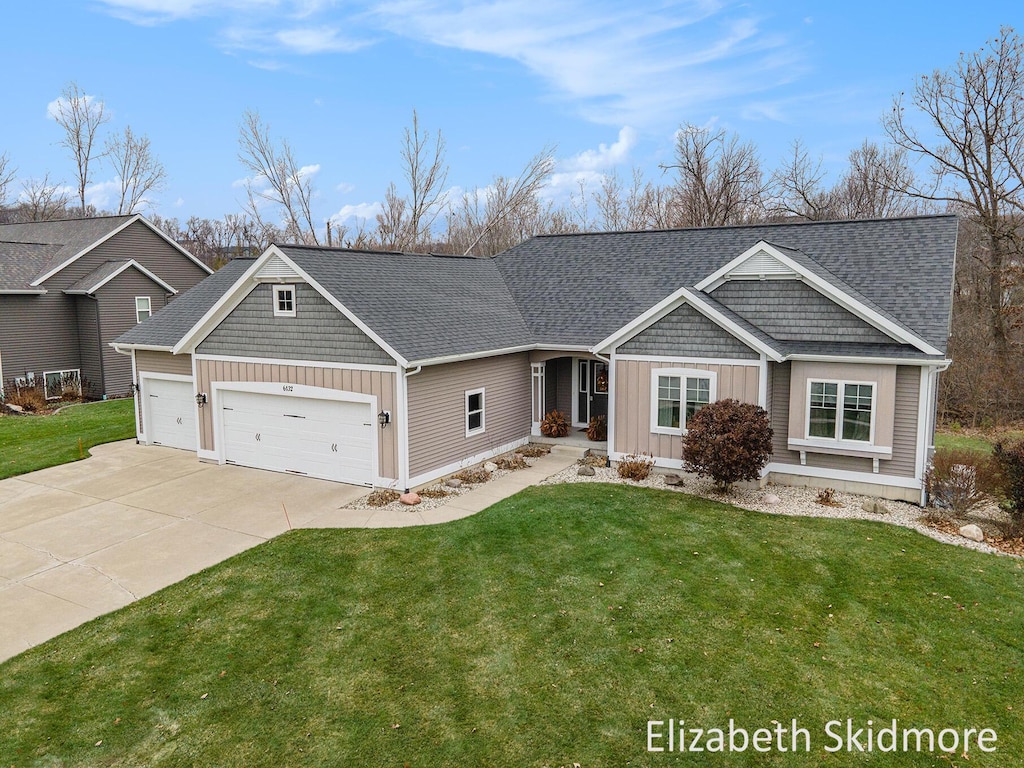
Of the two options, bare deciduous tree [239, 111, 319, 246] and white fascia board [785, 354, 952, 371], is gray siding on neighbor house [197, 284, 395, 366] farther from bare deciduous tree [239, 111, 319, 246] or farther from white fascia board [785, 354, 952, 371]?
bare deciduous tree [239, 111, 319, 246]

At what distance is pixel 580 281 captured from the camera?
19.4 m

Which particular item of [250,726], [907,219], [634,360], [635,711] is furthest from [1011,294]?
[250,726]

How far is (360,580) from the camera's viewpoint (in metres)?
9.53

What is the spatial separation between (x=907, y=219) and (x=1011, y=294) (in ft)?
52.5

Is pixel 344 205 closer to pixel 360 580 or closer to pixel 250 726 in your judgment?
pixel 360 580

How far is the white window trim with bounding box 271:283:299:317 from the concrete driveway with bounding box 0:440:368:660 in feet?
11.9

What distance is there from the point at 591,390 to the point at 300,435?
7.66m

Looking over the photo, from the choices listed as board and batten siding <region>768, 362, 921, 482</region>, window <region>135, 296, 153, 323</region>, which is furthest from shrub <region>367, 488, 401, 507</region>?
window <region>135, 296, 153, 323</region>

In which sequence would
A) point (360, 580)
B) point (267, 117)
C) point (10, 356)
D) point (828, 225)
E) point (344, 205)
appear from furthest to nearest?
1. point (344, 205)
2. point (267, 117)
3. point (10, 356)
4. point (828, 225)
5. point (360, 580)

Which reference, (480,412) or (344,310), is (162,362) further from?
(480,412)

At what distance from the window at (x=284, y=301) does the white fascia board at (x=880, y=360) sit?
411 inches

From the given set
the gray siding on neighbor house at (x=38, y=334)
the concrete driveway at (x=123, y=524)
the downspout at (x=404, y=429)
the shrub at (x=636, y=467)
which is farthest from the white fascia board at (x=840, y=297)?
the gray siding on neighbor house at (x=38, y=334)

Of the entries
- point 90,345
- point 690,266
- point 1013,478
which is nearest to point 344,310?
point 690,266

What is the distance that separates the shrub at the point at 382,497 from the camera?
12.8m
